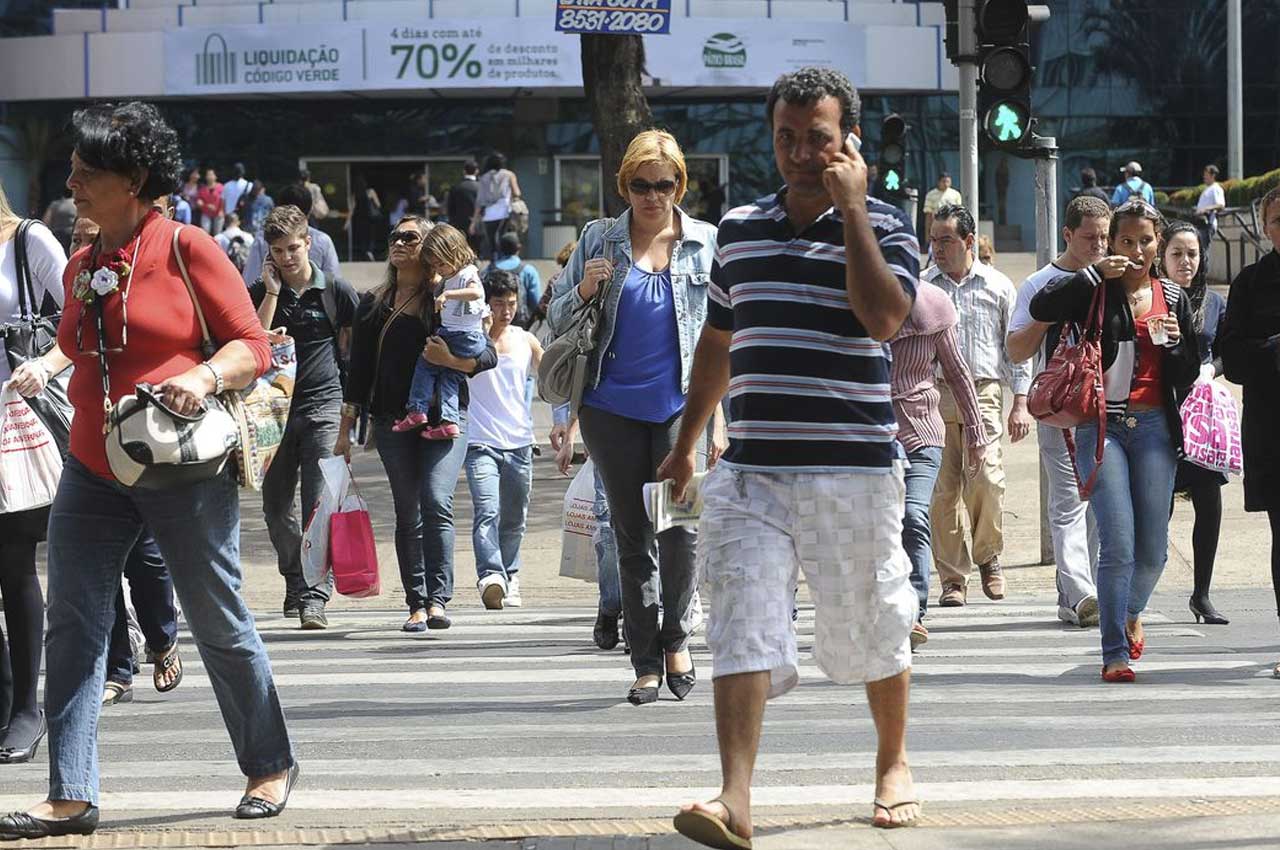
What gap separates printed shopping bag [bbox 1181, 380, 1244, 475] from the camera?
9.44 metres

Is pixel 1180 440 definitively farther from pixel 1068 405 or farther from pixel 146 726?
pixel 146 726

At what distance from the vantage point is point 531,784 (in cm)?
594

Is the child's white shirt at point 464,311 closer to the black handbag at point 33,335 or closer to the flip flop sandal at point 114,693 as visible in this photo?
the flip flop sandal at point 114,693

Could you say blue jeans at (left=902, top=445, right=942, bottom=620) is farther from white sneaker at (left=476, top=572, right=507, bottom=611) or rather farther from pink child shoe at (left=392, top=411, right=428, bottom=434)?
white sneaker at (left=476, top=572, right=507, bottom=611)

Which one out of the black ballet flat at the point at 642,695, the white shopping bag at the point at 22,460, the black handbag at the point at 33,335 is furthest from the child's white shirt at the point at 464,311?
the white shopping bag at the point at 22,460

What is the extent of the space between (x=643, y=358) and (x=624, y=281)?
0.28 metres

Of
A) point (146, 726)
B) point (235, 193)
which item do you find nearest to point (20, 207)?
point (235, 193)

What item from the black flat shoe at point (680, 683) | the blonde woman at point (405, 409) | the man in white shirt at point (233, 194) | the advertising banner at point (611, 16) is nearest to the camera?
the black flat shoe at point (680, 683)

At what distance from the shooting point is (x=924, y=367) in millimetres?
9250

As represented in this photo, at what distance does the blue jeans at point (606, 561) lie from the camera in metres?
8.67

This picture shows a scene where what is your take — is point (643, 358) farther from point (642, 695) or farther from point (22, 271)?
point (22, 271)

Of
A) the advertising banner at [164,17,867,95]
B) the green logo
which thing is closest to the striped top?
the advertising banner at [164,17,867,95]

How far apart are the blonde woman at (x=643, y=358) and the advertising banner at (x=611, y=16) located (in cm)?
679

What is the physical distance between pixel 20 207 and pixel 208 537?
43152mm
